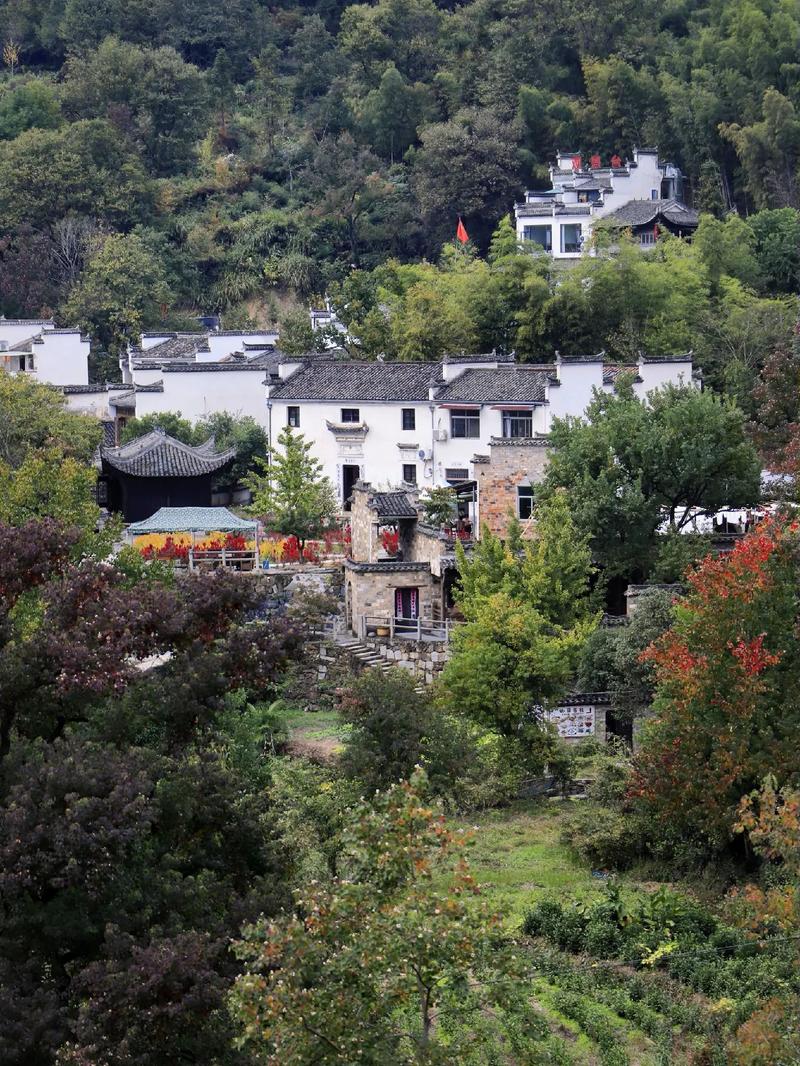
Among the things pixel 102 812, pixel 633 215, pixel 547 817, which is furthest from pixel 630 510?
pixel 633 215

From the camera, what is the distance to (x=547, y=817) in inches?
989

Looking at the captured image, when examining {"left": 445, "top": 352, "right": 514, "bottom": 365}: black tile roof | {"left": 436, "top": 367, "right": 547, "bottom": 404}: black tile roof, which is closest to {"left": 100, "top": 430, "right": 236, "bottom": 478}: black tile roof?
{"left": 436, "top": 367, "right": 547, "bottom": 404}: black tile roof

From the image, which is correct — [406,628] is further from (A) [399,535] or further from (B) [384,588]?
(A) [399,535]

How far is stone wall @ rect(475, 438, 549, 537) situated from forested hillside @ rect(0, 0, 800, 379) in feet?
59.6

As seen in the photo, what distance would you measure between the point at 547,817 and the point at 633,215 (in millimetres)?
33831

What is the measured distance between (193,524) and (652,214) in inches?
909

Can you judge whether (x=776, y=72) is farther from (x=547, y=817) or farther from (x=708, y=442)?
(x=547, y=817)

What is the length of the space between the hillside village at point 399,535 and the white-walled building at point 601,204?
0.56 ft

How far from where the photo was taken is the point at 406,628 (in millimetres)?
33000

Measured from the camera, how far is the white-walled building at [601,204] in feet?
181

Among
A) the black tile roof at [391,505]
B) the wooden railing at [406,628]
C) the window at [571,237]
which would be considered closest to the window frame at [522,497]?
the black tile roof at [391,505]

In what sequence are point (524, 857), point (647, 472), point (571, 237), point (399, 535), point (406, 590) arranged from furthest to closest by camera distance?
1. point (571, 237)
2. point (399, 535)
3. point (406, 590)
4. point (647, 472)
5. point (524, 857)

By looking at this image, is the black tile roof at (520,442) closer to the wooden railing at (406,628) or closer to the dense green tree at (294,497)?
the wooden railing at (406,628)

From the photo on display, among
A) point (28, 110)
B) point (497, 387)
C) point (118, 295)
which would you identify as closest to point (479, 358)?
point (497, 387)
